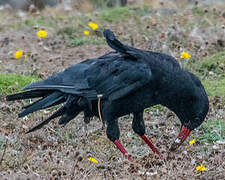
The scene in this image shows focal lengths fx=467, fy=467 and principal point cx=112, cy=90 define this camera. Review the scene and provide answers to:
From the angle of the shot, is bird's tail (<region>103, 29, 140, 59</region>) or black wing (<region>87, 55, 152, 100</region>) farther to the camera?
bird's tail (<region>103, 29, 140, 59</region>)

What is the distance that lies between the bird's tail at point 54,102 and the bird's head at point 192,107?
100 centimetres

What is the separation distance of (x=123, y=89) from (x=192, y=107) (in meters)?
0.71

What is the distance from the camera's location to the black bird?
15.1 ft

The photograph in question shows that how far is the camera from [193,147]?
5.16 m

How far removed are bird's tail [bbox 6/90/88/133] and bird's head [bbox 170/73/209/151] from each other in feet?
3.29

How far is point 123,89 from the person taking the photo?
4652 millimetres

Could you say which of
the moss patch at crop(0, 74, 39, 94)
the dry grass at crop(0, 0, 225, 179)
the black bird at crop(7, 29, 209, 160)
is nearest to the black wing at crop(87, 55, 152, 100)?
the black bird at crop(7, 29, 209, 160)

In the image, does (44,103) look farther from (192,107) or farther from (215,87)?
(215,87)

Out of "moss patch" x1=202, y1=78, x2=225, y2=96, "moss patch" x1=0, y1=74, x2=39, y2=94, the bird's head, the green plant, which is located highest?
the bird's head

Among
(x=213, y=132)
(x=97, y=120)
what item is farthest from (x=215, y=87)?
(x=97, y=120)

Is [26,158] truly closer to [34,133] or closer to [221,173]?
[34,133]

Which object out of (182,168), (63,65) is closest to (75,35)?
(63,65)

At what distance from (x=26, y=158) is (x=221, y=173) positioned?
6.01ft

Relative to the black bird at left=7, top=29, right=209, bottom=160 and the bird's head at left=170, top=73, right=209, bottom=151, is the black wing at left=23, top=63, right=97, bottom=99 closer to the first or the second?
the black bird at left=7, top=29, right=209, bottom=160
